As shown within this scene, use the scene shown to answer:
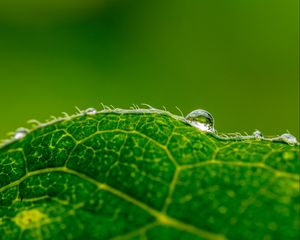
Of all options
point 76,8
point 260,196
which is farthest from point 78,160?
point 76,8

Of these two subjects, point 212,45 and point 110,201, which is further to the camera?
point 212,45

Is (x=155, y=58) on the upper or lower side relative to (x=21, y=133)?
upper

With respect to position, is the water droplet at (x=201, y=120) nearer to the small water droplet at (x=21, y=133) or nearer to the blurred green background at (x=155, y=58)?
the small water droplet at (x=21, y=133)

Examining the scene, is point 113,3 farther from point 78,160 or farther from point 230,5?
point 78,160

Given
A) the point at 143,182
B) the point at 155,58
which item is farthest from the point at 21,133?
the point at 155,58

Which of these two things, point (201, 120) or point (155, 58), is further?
point (155, 58)

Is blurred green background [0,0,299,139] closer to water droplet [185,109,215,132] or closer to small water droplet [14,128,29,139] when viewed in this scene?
water droplet [185,109,215,132]

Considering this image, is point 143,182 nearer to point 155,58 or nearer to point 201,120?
point 201,120
